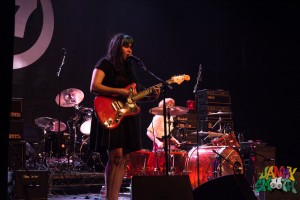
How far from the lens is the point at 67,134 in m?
8.20

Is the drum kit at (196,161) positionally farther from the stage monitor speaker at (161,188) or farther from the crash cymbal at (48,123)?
the stage monitor speaker at (161,188)

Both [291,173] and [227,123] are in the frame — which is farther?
[227,123]

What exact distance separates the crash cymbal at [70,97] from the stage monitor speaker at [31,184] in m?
2.85

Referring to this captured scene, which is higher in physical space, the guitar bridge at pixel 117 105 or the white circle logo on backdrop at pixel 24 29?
the white circle logo on backdrop at pixel 24 29

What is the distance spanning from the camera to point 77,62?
8.66m

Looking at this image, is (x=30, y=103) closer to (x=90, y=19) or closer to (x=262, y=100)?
(x=90, y=19)

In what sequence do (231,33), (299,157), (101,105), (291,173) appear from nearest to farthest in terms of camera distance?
(101,105)
(291,173)
(299,157)
(231,33)

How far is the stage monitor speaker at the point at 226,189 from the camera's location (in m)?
3.02

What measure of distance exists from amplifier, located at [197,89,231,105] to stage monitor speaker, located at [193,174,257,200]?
576 centimetres

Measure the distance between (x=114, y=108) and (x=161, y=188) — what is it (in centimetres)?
103

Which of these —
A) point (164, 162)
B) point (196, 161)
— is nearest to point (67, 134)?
point (164, 162)

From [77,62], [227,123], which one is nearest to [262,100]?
[227,123]

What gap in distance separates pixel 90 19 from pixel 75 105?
209 centimetres

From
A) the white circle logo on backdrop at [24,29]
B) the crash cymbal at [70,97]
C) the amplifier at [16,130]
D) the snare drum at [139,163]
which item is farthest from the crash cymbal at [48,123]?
the amplifier at [16,130]
